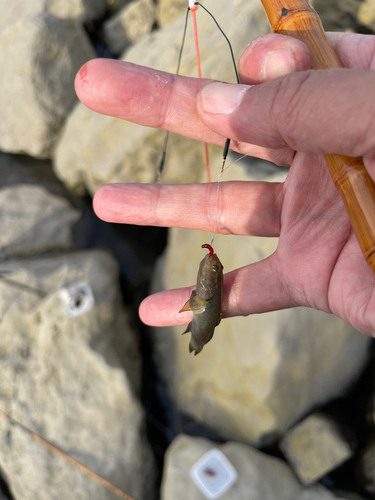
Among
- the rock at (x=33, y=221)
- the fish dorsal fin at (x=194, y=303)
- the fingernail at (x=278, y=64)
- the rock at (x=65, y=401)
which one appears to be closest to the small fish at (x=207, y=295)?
the fish dorsal fin at (x=194, y=303)

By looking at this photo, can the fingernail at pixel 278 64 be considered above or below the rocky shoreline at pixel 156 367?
above

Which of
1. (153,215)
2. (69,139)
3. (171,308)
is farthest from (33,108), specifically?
(171,308)

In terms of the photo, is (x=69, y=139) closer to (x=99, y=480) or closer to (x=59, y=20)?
(x=59, y=20)

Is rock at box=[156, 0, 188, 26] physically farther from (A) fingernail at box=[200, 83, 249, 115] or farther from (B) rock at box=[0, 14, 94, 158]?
(A) fingernail at box=[200, 83, 249, 115]

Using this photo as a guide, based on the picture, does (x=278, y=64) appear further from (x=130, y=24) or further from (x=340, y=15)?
(x=130, y=24)

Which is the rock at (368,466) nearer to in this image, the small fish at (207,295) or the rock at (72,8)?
the small fish at (207,295)

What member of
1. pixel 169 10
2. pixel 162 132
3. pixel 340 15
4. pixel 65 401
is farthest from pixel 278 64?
pixel 169 10
